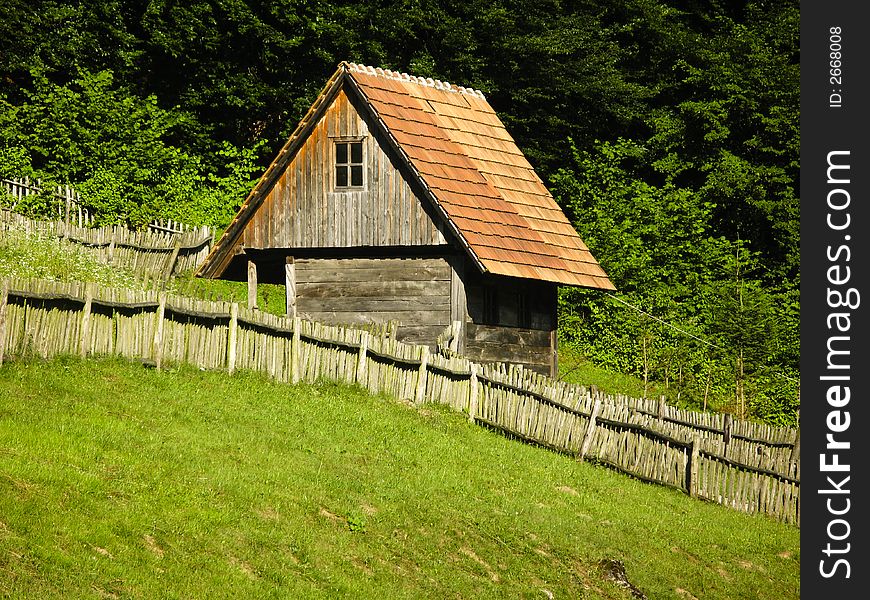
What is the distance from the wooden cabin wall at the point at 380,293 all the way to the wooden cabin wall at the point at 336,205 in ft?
2.13

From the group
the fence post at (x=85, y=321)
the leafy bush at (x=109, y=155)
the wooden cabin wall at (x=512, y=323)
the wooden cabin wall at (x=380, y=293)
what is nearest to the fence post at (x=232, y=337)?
the fence post at (x=85, y=321)

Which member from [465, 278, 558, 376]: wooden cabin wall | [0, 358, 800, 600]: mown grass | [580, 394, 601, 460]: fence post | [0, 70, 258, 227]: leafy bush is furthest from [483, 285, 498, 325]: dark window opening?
[0, 70, 258, 227]: leafy bush

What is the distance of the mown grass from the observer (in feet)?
43.1

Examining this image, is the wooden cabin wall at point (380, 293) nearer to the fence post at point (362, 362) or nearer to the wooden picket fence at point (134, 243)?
the fence post at point (362, 362)

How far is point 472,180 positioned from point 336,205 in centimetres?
285

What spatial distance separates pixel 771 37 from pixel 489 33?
10.1 metres

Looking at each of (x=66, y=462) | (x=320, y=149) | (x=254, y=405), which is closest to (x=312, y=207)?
(x=320, y=149)

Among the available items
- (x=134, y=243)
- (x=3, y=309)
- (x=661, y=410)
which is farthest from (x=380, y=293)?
(x=3, y=309)

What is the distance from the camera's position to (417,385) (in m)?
23.2

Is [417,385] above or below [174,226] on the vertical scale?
below

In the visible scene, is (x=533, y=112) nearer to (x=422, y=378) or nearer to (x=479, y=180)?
(x=479, y=180)

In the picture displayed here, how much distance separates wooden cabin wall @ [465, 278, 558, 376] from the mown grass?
13.8 feet

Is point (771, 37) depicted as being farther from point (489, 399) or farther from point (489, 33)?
point (489, 399)

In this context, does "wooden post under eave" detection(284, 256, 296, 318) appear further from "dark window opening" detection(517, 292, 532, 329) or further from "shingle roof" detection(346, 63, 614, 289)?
"dark window opening" detection(517, 292, 532, 329)
